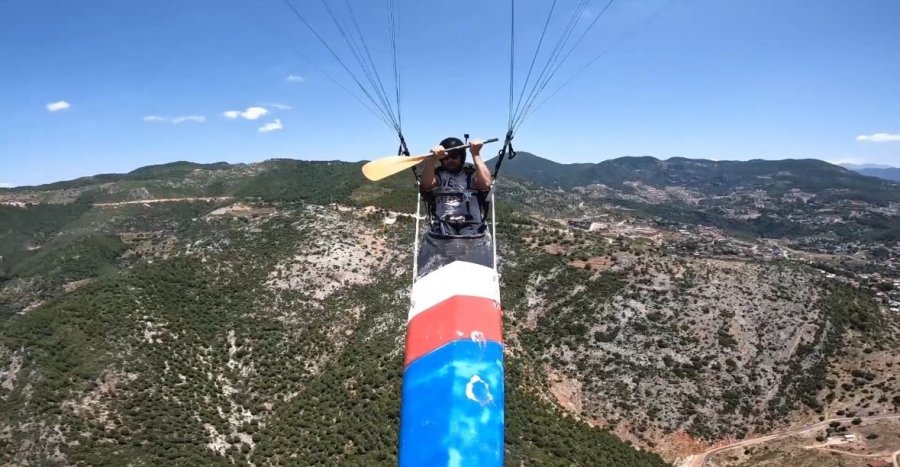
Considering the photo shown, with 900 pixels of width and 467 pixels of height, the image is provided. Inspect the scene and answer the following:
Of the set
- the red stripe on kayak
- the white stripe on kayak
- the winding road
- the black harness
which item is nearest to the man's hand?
the black harness

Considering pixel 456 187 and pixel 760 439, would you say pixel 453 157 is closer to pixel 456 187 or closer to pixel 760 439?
pixel 456 187

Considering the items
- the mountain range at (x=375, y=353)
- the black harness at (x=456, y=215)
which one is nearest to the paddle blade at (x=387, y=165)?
the black harness at (x=456, y=215)

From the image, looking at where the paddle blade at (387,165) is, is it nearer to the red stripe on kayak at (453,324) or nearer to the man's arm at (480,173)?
the man's arm at (480,173)

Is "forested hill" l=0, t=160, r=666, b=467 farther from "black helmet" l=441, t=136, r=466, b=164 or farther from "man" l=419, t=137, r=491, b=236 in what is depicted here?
"black helmet" l=441, t=136, r=466, b=164

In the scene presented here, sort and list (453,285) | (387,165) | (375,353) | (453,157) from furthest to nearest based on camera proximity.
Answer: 1. (375,353)
2. (453,157)
3. (387,165)
4. (453,285)

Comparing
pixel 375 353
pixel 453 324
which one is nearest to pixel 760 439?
pixel 375 353
